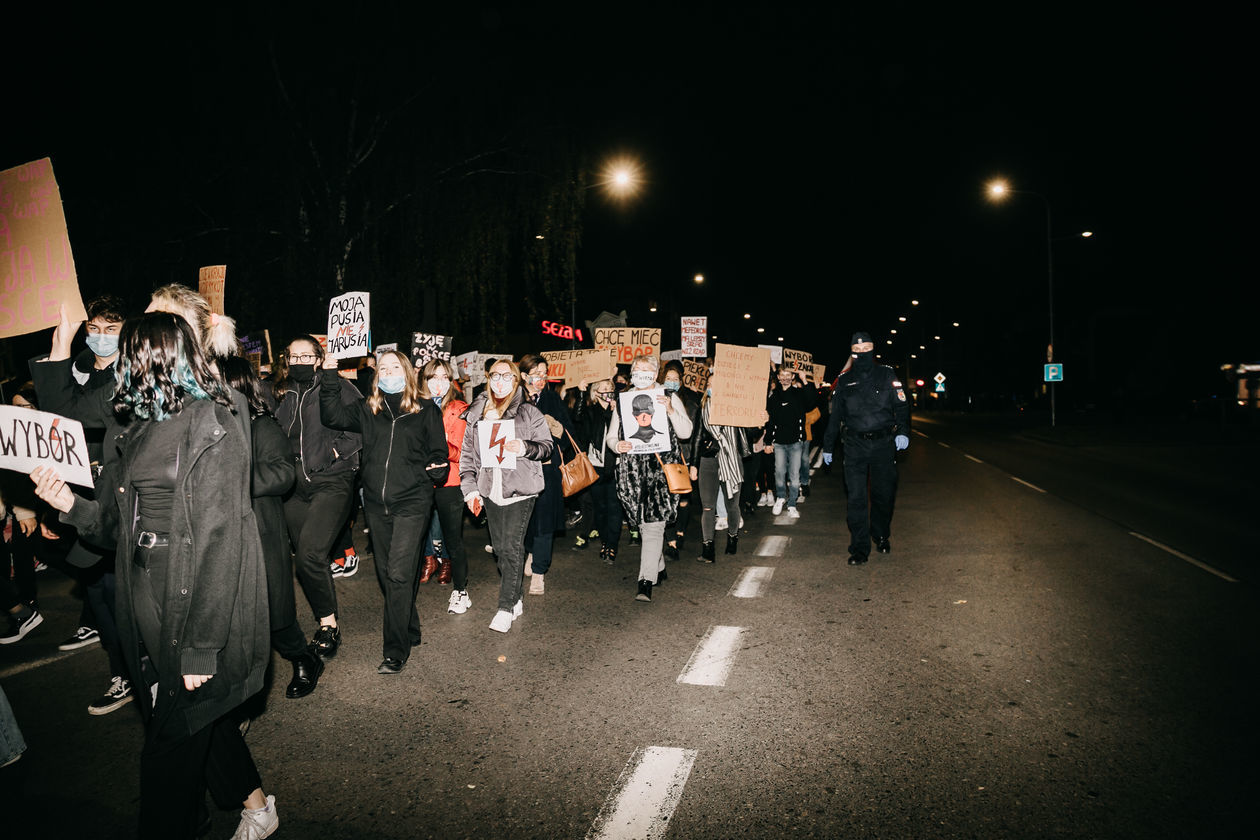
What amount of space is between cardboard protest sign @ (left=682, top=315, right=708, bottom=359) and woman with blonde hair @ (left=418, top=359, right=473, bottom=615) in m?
6.78

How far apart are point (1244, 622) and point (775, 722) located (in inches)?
152

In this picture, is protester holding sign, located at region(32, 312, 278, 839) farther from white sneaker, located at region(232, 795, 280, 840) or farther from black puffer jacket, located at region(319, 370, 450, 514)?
black puffer jacket, located at region(319, 370, 450, 514)

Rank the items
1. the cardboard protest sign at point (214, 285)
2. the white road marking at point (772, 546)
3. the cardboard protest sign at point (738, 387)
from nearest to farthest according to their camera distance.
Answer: the cardboard protest sign at point (214, 285), the cardboard protest sign at point (738, 387), the white road marking at point (772, 546)

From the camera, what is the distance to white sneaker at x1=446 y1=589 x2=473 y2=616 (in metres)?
6.20

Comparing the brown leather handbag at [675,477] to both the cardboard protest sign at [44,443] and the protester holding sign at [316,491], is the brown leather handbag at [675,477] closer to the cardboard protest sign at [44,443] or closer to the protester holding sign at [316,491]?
the protester holding sign at [316,491]

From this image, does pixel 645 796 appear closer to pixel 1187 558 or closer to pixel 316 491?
pixel 316 491

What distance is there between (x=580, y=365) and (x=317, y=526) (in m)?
5.99

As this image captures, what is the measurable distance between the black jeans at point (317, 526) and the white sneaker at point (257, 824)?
218cm

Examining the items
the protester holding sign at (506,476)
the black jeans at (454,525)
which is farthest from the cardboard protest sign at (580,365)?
the protester holding sign at (506,476)

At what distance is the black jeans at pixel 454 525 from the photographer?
6316mm

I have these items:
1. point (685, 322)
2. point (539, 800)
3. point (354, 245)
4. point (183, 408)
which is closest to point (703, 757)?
point (539, 800)

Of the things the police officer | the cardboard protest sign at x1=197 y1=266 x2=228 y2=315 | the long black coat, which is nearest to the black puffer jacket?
the long black coat

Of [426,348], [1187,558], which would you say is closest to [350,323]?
[426,348]

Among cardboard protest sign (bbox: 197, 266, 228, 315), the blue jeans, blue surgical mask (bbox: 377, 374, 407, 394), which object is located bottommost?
the blue jeans
